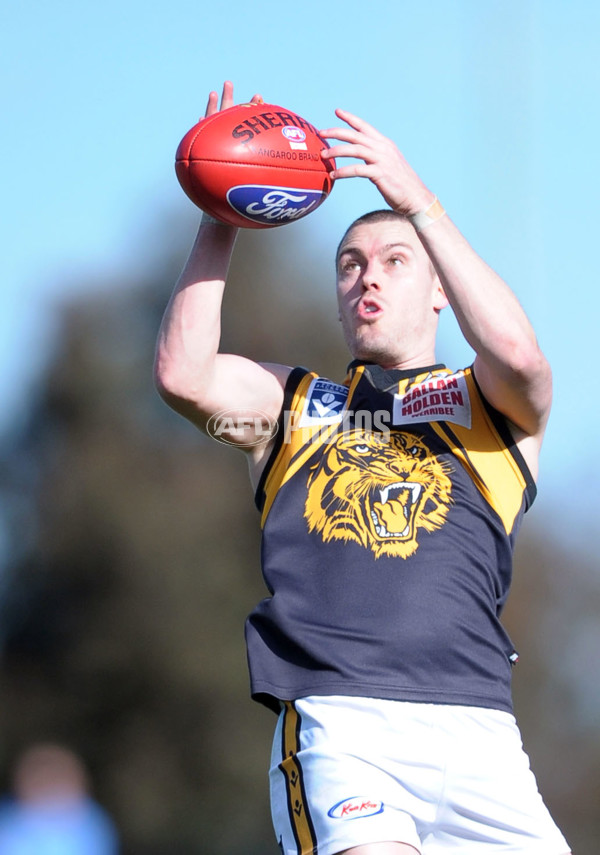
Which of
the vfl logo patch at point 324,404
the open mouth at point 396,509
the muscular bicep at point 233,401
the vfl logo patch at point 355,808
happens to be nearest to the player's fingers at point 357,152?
the muscular bicep at point 233,401

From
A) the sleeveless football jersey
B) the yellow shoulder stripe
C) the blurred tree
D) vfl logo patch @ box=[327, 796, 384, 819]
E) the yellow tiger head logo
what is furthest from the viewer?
the blurred tree

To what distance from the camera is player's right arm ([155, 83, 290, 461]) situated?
3537 millimetres

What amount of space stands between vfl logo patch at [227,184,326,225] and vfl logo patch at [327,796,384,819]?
1.71 m

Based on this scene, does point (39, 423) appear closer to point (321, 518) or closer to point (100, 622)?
point (100, 622)

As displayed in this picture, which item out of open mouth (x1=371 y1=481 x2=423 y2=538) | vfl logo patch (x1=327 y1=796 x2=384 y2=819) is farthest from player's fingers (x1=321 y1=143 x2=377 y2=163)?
vfl logo patch (x1=327 y1=796 x2=384 y2=819)

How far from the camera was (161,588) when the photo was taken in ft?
48.6

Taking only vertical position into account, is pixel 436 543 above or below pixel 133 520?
above

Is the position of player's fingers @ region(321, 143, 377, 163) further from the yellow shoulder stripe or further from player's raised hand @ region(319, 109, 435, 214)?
the yellow shoulder stripe

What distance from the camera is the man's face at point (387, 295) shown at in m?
3.86

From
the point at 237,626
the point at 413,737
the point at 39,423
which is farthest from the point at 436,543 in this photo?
the point at 39,423

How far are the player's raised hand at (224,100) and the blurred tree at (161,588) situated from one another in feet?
37.1

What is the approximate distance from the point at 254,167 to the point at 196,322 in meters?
0.51

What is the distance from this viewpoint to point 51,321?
1636cm

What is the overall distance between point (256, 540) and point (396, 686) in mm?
11819
